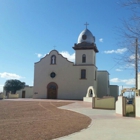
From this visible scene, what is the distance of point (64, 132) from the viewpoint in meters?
7.71

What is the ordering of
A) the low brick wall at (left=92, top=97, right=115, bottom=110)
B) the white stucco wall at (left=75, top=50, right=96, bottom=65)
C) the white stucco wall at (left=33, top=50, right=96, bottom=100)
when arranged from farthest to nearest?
the white stucco wall at (left=75, top=50, right=96, bottom=65) < the white stucco wall at (left=33, top=50, right=96, bottom=100) < the low brick wall at (left=92, top=97, right=115, bottom=110)

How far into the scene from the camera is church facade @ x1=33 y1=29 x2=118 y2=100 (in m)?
39.2

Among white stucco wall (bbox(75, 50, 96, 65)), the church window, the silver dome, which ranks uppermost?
the silver dome

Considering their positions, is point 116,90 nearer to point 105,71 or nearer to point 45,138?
point 105,71

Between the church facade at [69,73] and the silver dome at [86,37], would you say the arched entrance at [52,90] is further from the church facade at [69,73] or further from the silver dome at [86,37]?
the silver dome at [86,37]

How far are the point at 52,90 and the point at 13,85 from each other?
54.4ft

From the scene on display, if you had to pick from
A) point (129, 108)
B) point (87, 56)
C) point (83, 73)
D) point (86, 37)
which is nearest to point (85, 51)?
point (87, 56)

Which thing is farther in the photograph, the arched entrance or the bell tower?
the bell tower

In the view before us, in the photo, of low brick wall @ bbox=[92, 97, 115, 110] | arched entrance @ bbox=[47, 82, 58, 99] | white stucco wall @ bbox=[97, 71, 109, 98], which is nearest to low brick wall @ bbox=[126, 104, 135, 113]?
low brick wall @ bbox=[92, 97, 115, 110]

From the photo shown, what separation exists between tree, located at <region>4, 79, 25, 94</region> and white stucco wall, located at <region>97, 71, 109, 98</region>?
20.4 meters

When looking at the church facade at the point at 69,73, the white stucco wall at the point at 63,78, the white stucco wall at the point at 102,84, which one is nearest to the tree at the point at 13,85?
the white stucco wall at the point at 63,78

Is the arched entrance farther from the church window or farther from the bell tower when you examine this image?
the bell tower

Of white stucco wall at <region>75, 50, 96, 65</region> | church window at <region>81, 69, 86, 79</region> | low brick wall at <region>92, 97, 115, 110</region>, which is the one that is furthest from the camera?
white stucco wall at <region>75, 50, 96, 65</region>

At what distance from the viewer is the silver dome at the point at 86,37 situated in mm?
41719
